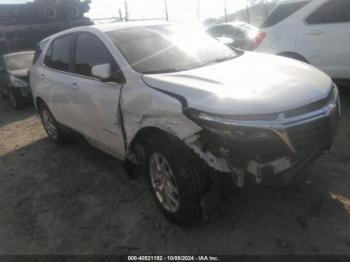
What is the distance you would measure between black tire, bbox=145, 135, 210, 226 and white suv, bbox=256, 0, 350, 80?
372 centimetres

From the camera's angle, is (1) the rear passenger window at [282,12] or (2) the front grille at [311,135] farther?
(1) the rear passenger window at [282,12]

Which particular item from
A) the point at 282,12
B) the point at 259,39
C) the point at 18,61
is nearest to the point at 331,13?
the point at 282,12

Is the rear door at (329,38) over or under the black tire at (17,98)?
over

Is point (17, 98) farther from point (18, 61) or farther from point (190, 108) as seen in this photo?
point (190, 108)

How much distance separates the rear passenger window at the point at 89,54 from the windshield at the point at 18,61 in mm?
6815

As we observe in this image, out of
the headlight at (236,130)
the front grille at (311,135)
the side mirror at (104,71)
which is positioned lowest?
the front grille at (311,135)

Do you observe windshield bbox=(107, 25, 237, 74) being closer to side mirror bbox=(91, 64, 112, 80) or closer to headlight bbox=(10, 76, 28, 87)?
side mirror bbox=(91, 64, 112, 80)

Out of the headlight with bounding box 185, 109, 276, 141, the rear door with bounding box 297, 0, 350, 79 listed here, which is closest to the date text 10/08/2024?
the headlight with bounding box 185, 109, 276, 141

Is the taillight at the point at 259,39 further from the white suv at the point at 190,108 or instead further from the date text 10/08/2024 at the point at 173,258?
the date text 10/08/2024 at the point at 173,258

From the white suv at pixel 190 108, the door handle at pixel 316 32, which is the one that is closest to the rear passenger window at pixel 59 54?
the white suv at pixel 190 108

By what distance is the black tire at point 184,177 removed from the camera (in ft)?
9.51

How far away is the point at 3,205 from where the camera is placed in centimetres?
426

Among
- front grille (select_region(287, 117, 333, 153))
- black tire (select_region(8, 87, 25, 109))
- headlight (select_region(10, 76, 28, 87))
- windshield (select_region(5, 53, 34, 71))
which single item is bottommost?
black tire (select_region(8, 87, 25, 109))

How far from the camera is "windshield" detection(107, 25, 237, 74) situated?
362 cm
